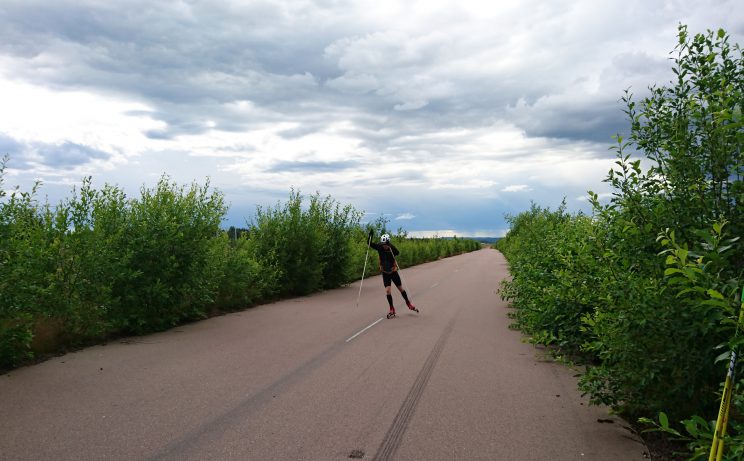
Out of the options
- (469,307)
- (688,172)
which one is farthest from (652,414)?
(469,307)

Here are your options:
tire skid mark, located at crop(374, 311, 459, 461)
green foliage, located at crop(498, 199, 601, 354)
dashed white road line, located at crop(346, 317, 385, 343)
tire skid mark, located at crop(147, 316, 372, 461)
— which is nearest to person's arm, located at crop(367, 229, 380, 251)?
dashed white road line, located at crop(346, 317, 385, 343)

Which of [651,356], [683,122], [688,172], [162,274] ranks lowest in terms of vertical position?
[651,356]

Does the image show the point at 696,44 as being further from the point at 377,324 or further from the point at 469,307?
the point at 469,307

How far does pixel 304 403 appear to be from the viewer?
245 inches

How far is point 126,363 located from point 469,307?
1037 cm

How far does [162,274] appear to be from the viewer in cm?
1137

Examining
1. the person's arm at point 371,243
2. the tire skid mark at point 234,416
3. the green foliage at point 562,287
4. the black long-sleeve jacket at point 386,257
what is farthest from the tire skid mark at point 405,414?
the person's arm at point 371,243

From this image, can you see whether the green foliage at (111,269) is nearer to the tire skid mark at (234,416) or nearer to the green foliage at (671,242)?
the tire skid mark at (234,416)

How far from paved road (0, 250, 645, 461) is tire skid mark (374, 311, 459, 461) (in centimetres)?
2

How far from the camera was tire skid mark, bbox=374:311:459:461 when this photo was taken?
484 centimetres

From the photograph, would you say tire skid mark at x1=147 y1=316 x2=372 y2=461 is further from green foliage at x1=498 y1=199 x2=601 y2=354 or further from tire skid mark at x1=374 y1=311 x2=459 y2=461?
green foliage at x1=498 y1=199 x2=601 y2=354

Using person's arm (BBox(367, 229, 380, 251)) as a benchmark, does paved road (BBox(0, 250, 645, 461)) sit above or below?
below

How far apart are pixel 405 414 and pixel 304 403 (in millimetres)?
1211

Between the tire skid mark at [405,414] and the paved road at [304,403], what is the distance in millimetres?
20
